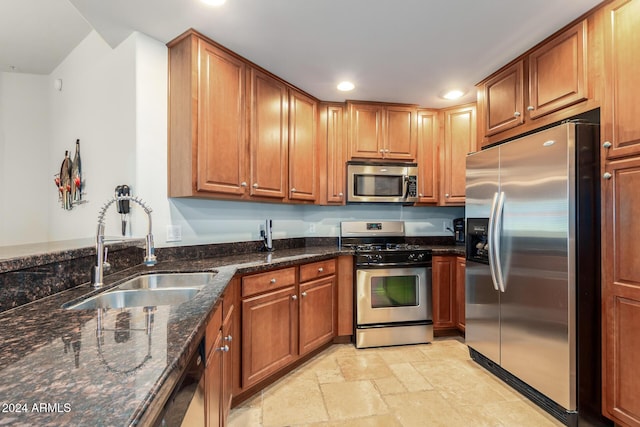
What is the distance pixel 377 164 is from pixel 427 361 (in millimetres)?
1855

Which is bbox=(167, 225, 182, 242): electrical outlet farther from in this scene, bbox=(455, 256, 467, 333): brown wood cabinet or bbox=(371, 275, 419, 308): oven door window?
bbox=(455, 256, 467, 333): brown wood cabinet

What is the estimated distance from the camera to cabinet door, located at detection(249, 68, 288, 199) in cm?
235

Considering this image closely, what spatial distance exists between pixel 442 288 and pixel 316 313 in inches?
50.8

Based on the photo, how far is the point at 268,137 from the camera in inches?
97.7

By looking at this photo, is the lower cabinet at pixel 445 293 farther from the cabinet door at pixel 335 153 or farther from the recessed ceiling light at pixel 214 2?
the recessed ceiling light at pixel 214 2

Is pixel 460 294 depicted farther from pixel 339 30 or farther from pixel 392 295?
pixel 339 30

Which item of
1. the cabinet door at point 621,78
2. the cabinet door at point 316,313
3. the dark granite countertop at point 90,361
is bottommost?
the cabinet door at point 316,313

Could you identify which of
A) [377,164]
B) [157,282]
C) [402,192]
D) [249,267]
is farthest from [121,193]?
[402,192]

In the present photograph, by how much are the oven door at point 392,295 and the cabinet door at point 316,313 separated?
26 cm

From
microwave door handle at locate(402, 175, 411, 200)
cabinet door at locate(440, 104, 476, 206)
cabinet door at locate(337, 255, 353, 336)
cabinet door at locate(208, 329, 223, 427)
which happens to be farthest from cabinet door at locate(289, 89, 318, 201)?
cabinet door at locate(208, 329, 223, 427)

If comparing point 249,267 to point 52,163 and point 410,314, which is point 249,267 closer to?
point 410,314

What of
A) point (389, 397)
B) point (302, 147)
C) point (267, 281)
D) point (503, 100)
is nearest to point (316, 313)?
point (267, 281)

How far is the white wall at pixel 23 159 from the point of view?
127 inches

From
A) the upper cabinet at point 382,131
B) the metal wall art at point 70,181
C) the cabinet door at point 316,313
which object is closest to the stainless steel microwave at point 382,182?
the upper cabinet at point 382,131
